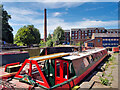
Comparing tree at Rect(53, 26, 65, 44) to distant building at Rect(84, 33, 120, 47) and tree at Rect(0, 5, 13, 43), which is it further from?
tree at Rect(0, 5, 13, 43)

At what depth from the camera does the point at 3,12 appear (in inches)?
1234

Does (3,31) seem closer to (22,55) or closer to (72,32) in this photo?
(22,55)

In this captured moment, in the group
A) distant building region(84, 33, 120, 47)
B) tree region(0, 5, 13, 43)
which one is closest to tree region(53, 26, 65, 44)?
distant building region(84, 33, 120, 47)

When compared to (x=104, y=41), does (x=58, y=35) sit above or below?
above

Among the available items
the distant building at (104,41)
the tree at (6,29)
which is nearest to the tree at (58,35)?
the distant building at (104,41)

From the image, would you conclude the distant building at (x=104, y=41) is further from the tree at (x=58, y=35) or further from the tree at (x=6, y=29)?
the tree at (x=6, y=29)

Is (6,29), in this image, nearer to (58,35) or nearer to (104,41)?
(58,35)

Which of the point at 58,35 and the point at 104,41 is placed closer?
the point at 104,41

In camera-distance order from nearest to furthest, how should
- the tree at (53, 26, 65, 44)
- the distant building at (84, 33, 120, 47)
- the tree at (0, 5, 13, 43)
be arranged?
the tree at (0, 5, 13, 43) → the distant building at (84, 33, 120, 47) → the tree at (53, 26, 65, 44)

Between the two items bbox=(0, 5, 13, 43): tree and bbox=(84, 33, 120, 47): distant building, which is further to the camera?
bbox=(84, 33, 120, 47): distant building

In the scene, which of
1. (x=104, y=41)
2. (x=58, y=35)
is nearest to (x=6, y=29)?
(x=58, y=35)

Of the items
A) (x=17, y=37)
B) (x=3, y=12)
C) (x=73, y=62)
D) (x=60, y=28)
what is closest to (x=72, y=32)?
(x=60, y=28)

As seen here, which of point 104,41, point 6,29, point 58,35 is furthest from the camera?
point 58,35

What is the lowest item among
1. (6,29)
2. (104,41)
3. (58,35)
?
(104,41)
